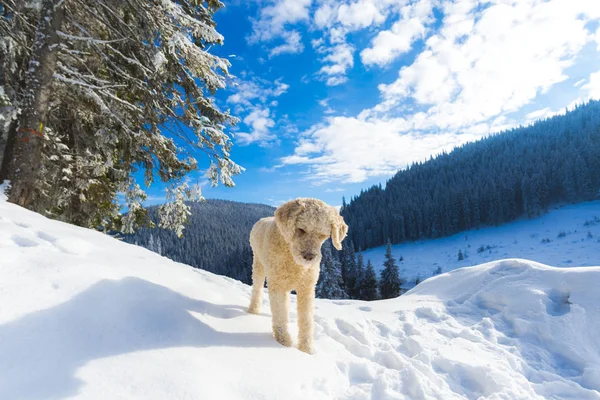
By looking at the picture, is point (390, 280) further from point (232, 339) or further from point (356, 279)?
point (232, 339)

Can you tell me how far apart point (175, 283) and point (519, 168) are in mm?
129997

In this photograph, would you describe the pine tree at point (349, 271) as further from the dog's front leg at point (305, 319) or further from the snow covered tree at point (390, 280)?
the dog's front leg at point (305, 319)

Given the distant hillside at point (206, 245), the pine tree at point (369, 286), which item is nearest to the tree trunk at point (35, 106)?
the pine tree at point (369, 286)

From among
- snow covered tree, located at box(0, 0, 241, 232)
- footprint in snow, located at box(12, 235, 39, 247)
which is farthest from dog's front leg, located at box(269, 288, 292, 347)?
snow covered tree, located at box(0, 0, 241, 232)

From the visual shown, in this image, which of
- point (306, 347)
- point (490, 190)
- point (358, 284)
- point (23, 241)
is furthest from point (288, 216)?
point (490, 190)

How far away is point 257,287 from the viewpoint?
489 cm

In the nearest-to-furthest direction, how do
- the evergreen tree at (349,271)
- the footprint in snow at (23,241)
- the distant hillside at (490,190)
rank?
the footprint in snow at (23,241) < the evergreen tree at (349,271) < the distant hillside at (490,190)

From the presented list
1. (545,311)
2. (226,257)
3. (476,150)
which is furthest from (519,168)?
(545,311)

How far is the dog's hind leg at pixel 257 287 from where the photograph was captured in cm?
474

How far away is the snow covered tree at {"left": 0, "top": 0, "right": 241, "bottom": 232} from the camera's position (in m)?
5.32

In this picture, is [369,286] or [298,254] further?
[369,286]

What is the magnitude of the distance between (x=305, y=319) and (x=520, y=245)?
94.1m

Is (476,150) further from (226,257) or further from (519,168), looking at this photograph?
(226,257)

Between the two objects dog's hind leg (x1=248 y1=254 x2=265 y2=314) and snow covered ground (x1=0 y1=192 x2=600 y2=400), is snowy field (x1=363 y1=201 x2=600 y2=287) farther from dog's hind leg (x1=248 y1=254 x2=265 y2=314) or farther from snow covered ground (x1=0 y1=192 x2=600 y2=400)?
dog's hind leg (x1=248 y1=254 x2=265 y2=314)
